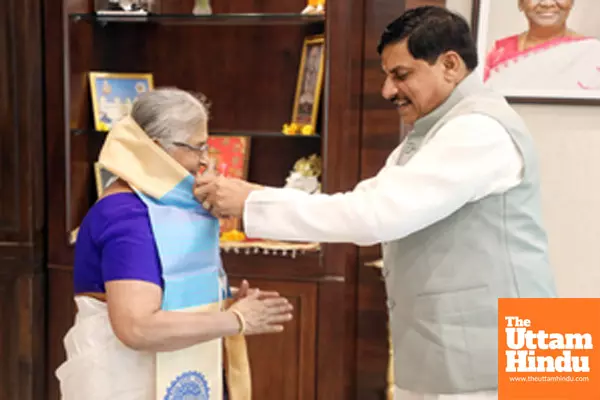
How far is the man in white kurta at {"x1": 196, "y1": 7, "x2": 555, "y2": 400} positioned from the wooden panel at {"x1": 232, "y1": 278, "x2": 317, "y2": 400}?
95 centimetres

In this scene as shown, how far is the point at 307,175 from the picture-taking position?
2775 millimetres

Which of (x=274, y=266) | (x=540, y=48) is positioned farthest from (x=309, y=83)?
(x=540, y=48)

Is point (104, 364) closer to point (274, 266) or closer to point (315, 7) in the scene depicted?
point (274, 266)

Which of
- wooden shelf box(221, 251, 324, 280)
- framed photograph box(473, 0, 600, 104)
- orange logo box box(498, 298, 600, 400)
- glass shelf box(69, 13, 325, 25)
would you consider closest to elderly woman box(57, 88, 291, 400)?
orange logo box box(498, 298, 600, 400)

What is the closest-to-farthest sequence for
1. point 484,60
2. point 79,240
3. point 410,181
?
point 410,181, point 79,240, point 484,60

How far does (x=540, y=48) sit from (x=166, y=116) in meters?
1.81

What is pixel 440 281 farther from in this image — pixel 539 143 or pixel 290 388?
pixel 539 143

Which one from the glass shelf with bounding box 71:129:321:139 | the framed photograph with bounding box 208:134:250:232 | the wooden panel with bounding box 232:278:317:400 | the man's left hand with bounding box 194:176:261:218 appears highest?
the glass shelf with bounding box 71:129:321:139

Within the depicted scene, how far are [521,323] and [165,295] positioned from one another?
843mm

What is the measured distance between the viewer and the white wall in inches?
114

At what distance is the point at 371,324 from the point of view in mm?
2826

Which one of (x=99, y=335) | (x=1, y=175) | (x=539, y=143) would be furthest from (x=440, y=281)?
(x=1, y=175)

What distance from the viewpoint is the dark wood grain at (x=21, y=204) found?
2693 mm

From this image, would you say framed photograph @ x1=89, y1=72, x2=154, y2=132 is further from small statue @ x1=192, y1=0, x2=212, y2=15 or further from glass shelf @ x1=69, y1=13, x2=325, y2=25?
small statue @ x1=192, y1=0, x2=212, y2=15
